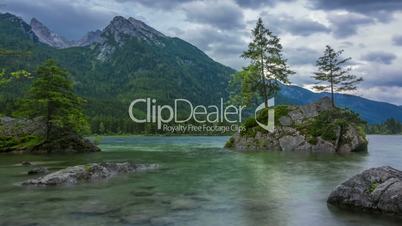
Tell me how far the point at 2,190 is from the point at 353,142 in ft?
157

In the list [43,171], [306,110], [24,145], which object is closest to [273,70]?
[306,110]

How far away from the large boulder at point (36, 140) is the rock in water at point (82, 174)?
32.3 metres

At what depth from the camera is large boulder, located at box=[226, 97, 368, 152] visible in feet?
187

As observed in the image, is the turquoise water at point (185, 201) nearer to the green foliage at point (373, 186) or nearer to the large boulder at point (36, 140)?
the green foliage at point (373, 186)

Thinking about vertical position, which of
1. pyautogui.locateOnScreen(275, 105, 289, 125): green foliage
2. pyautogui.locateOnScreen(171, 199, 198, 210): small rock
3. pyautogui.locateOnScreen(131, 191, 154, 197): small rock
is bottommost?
pyautogui.locateOnScreen(171, 199, 198, 210): small rock

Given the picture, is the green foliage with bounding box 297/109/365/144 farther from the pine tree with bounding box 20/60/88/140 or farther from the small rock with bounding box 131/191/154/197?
the small rock with bounding box 131/191/154/197

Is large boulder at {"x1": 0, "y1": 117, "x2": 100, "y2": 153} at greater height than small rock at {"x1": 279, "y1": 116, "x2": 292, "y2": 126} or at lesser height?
lesser

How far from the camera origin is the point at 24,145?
58.8 m

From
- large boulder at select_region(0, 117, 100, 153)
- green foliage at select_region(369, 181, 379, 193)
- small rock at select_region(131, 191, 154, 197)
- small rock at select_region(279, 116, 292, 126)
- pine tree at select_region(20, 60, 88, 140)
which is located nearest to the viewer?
green foliage at select_region(369, 181, 379, 193)

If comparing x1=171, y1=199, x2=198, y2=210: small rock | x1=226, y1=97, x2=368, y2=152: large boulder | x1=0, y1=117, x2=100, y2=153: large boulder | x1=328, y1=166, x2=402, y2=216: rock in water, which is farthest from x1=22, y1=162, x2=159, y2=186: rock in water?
x1=0, y1=117, x2=100, y2=153: large boulder

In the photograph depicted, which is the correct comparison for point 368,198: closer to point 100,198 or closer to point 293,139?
point 100,198

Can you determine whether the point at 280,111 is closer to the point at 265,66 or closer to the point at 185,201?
the point at 265,66

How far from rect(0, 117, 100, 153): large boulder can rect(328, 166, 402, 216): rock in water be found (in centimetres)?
5000

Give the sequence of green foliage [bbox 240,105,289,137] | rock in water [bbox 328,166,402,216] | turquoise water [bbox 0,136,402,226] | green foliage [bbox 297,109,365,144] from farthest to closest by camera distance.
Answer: green foliage [bbox 240,105,289,137]
green foliage [bbox 297,109,365,144]
rock in water [bbox 328,166,402,216]
turquoise water [bbox 0,136,402,226]
